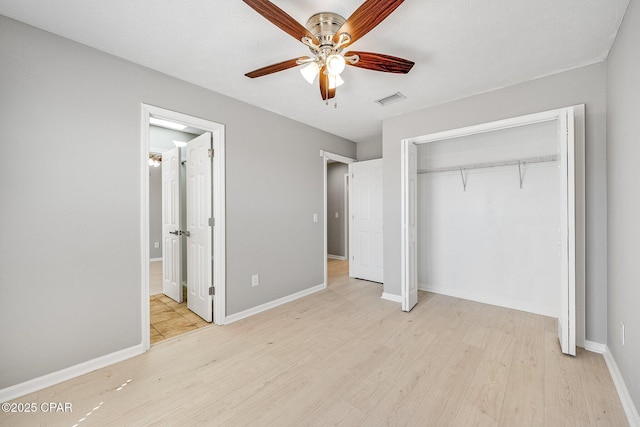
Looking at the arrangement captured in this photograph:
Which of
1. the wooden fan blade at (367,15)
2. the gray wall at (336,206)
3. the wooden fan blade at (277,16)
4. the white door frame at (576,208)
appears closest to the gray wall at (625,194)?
the white door frame at (576,208)

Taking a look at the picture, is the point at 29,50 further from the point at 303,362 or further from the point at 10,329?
the point at 303,362

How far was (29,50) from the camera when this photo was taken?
1859mm

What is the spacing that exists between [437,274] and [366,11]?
3567mm

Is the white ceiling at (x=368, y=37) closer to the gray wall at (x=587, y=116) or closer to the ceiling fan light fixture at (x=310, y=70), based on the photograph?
the gray wall at (x=587, y=116)

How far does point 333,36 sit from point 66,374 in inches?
122

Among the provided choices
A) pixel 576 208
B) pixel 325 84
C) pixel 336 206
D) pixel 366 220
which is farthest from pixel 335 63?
pixel 336 206

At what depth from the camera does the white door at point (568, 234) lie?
2.21 metres

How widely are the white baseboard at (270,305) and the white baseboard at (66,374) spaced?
90cm

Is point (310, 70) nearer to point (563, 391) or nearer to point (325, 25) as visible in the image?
point (325, 25)

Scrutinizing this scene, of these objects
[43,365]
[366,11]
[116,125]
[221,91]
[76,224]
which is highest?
[221,91]

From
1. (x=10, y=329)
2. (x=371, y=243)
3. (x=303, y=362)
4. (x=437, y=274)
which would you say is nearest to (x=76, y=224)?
(x=10, y=329)

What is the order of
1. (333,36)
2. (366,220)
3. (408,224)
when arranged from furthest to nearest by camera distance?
(366,220) → (408,224) → (333,36)

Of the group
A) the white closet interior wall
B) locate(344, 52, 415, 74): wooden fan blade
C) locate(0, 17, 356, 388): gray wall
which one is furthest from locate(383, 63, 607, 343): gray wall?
locate(0, 17, 356, 388): gray wall

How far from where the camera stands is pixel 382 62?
1.81 metres
